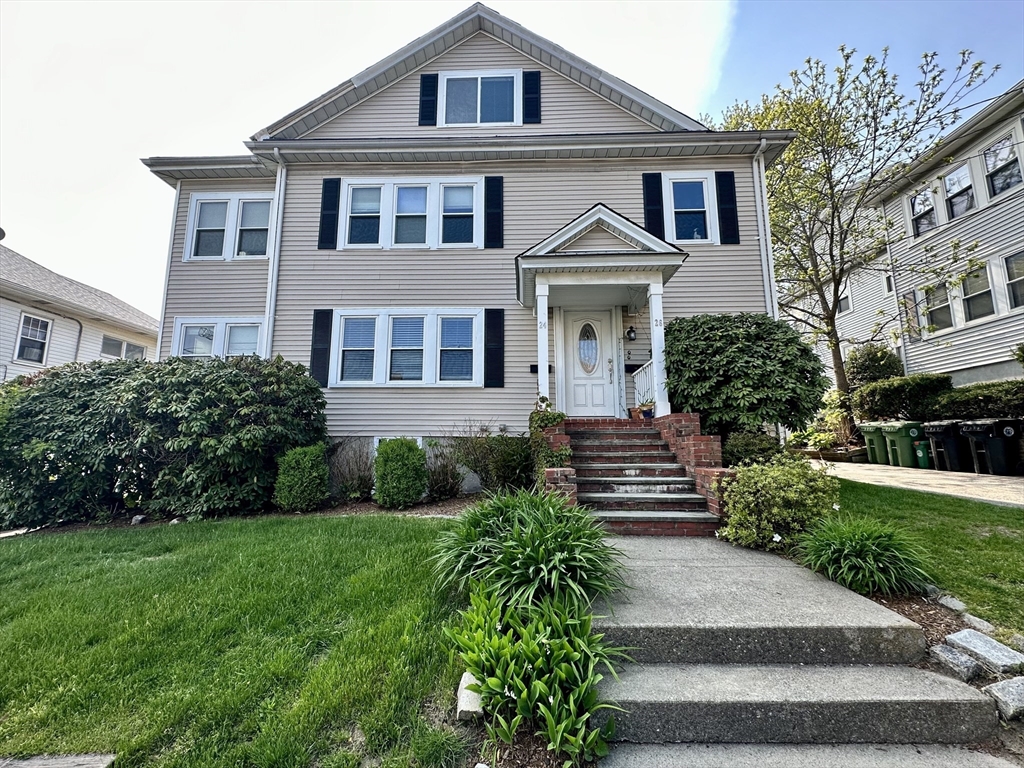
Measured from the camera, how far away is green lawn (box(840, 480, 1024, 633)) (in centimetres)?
325

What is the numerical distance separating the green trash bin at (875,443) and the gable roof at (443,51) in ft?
29.0

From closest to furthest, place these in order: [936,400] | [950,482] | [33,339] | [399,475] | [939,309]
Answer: [399,475] → [950,482] → [936,400] → [939,309] → [33,339]

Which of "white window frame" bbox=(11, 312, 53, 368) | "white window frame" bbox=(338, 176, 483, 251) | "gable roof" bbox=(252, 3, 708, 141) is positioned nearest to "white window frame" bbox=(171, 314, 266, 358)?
"white window frame" bbox=(338, 176, 483, 251)

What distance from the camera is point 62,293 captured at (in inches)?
549

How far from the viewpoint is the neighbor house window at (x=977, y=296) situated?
11.3 metres

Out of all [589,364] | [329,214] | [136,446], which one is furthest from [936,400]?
[136,446]

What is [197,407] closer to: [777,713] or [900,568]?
[777,713]

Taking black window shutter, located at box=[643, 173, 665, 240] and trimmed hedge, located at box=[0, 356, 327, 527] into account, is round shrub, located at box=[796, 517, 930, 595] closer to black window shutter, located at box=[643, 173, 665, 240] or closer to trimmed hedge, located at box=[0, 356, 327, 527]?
black window shutter, located at box=[643, 173, 665, 240]

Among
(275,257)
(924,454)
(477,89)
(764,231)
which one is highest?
(477,89)

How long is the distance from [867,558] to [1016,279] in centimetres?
1296

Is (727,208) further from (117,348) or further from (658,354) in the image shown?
(117,348)

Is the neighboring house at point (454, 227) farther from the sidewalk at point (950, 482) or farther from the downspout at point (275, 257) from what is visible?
the sidewalk at point (950, 482)

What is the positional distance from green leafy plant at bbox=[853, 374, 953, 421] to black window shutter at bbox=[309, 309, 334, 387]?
14.1m

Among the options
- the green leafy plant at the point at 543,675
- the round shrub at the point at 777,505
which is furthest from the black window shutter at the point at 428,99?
the green leafy plant at the point at 543,675
